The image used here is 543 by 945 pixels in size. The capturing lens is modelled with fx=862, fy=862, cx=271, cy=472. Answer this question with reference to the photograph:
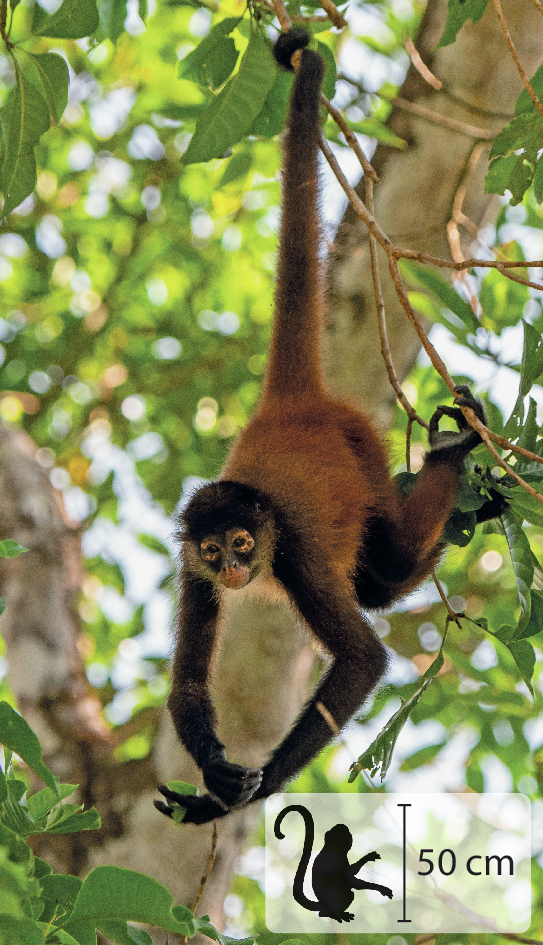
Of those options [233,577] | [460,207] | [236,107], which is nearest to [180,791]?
[233,577]

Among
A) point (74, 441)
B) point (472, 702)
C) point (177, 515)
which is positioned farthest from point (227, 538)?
point (74, 441)

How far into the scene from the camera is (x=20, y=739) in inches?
79.7

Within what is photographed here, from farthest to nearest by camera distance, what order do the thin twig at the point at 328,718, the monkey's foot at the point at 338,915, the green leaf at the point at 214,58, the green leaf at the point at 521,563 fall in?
the green leaf at the point at 214,58 < the thin twig at the point at 328,718 < the monkey's foot at the point at 338,915 < the green leaf at the point at 521,563

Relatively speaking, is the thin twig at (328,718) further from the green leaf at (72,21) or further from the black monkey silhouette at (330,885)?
the green leaf at (72,21)

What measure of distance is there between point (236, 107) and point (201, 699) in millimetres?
2262

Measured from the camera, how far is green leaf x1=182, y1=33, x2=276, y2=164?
3.20 metres

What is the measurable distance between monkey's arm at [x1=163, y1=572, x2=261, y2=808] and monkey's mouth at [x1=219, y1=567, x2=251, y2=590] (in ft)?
0.92

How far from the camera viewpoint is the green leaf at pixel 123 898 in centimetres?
156

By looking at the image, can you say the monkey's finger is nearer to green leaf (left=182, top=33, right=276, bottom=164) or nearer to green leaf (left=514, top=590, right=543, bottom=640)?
green leaf (left=514, top=590, right=543, bottom=640)

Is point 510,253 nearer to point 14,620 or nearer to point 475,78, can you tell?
point 475,78

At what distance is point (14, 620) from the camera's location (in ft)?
18.0

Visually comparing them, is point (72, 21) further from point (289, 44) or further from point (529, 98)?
point (529, 98)

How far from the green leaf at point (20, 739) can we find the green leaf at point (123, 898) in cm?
45

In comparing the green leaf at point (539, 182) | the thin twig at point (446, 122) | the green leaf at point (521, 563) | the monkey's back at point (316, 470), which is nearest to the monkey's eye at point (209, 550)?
the monkey's back at point (316, 470)
